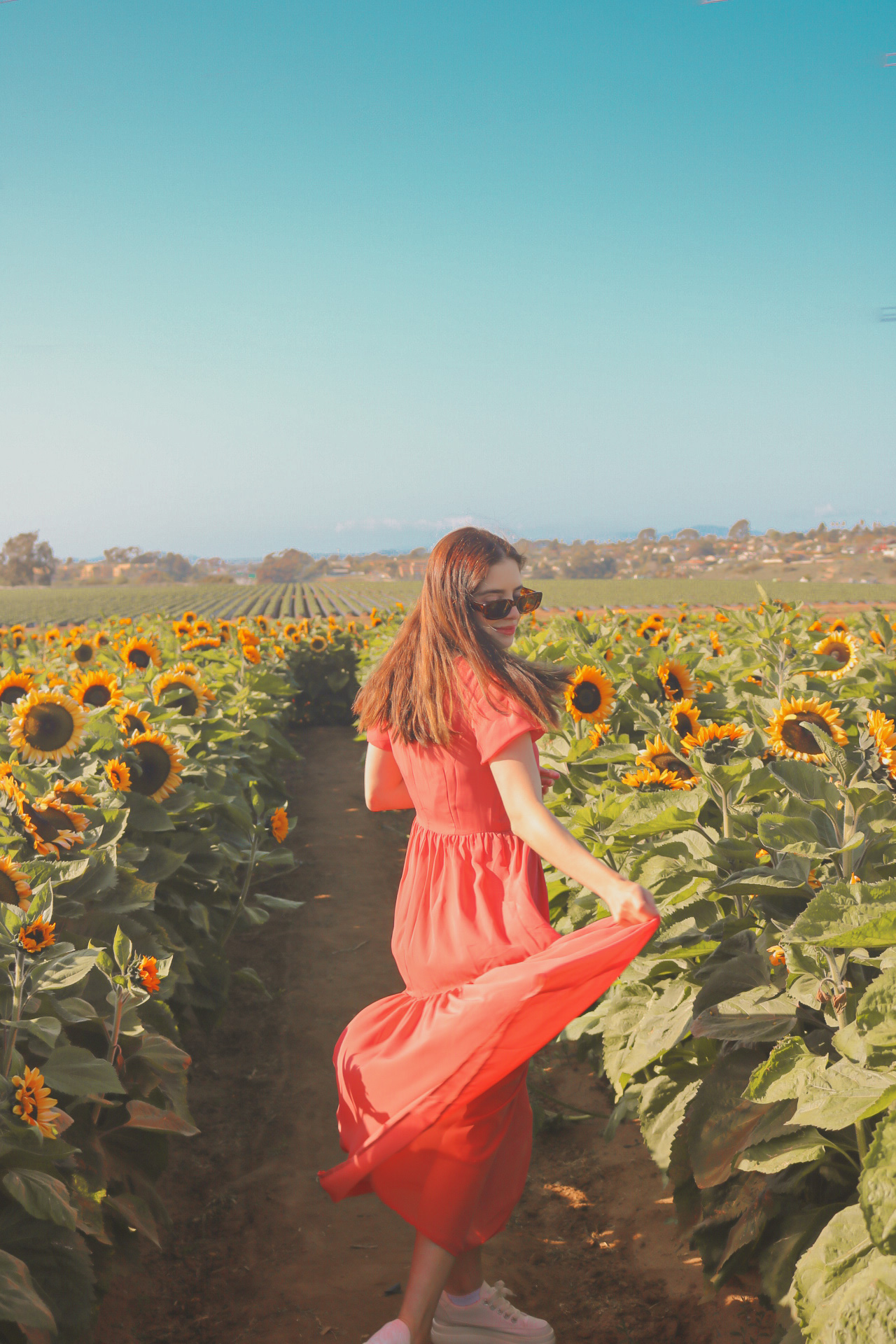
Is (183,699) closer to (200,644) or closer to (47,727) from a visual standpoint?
(47,727)

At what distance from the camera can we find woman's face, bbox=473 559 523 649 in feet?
7.95

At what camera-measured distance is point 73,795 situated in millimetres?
2834

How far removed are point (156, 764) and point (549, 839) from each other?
186 centimetres

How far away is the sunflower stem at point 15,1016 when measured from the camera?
73.0 inches

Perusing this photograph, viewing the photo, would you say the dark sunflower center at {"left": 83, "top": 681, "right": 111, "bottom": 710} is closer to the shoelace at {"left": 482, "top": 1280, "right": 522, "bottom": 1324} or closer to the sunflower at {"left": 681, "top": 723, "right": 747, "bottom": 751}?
the sunflower at {"left": 681, "top": 723, "right": 747, "bottom": 751}

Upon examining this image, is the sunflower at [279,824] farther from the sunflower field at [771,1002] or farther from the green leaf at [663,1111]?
the green leaf at [663,1111]

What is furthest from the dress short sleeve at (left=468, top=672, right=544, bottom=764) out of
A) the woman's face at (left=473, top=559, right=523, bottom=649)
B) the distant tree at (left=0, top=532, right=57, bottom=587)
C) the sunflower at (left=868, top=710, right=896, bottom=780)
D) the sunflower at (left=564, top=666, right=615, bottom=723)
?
the distant tree at (left=0, top=532, right=57, bottom=587)

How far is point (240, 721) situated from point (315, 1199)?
3131 mm

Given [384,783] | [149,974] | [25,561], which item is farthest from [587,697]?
[25,561]

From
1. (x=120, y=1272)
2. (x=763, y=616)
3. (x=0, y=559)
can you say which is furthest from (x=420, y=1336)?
(x=0, y=559)

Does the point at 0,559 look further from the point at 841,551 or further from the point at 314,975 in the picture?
the point at 314,975

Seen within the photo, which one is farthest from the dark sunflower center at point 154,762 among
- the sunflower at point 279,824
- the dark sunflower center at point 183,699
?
the dark sunflower center at point 183,699

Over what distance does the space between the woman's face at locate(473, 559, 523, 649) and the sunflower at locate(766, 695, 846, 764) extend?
34.0 inches

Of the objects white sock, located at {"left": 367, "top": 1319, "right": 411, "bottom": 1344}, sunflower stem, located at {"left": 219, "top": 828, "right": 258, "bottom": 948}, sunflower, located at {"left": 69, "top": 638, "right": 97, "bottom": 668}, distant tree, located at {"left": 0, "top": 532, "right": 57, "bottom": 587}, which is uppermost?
distant tree, located at {"left": 0, "top": 532, "right": 57, "bottom": 587}
